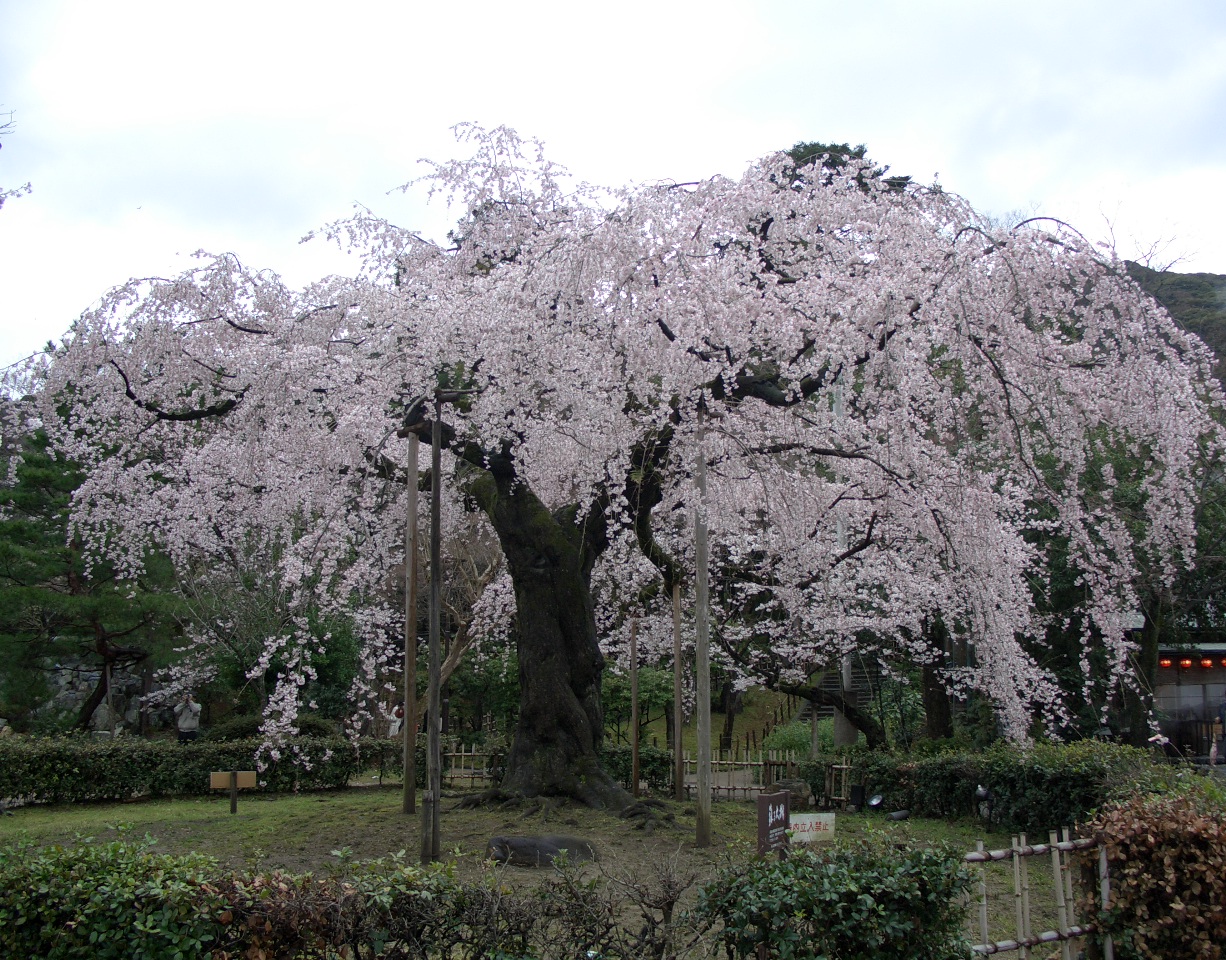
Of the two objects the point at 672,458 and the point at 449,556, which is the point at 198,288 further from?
the point at 449,556

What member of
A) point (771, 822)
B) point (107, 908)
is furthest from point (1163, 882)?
point (107, 908)

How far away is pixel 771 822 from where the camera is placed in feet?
16.1

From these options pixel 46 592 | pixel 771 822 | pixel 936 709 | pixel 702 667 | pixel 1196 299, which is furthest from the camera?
pixel 1196 299

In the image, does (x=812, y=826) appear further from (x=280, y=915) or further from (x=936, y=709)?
(x=936, y=709)

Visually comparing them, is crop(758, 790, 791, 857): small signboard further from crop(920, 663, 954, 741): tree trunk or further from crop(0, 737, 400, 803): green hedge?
crop(920, 663, 954, 741): tree trunk

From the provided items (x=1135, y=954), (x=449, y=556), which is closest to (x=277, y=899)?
(x=1135, y=954)

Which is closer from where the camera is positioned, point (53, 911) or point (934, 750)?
point (53, 911)

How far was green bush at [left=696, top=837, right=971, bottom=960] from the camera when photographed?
383 cm

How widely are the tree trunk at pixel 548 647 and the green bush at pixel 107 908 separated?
6.98 meters

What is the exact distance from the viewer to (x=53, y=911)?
378 centimetres

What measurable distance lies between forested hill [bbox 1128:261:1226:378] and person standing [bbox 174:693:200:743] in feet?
69.1

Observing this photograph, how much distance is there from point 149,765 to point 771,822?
13.2 meters

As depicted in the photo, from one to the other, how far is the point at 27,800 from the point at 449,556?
26.7 feet

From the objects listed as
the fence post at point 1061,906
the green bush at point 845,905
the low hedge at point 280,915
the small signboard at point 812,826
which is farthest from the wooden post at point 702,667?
the low hedge at point 280,915
